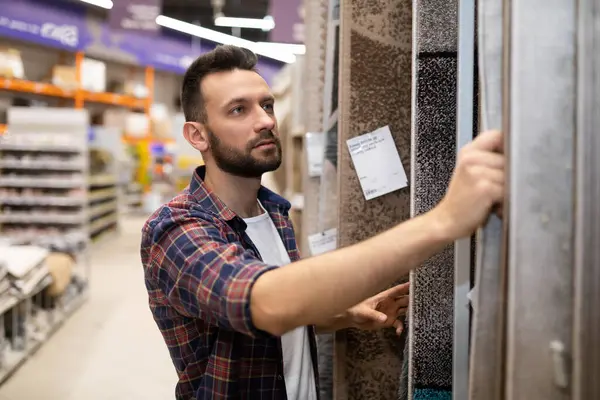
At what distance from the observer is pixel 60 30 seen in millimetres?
10867

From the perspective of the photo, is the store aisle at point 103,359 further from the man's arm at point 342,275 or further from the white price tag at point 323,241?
the man's arm at point 342,275

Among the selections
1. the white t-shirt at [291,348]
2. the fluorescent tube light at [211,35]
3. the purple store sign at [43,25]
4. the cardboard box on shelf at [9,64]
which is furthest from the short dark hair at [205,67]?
the fluorescent tube light at [211,35]

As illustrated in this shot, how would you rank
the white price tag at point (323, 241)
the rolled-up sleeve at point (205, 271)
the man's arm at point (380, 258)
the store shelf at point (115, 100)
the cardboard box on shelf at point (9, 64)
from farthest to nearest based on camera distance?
the store shelf at point (115, 100) < the cardboard box on shelf at point (9, 64) < the white price tag at point (323, 241) < the rolled-up sleeve at point (205, 271) < the man's arm at point (380, 258)

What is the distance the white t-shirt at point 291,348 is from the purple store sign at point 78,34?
6.70m

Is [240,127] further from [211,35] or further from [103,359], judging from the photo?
[211,35]

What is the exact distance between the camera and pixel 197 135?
1.67 metres

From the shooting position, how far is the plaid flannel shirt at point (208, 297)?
1094mm

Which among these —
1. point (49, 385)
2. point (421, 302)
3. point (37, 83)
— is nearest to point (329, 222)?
point (421, 302)

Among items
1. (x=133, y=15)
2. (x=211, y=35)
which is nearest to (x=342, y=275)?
(x=133, y=15)

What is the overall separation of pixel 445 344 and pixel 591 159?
69 cm

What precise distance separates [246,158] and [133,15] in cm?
692

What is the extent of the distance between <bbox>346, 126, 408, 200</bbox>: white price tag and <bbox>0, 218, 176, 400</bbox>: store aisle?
280 centimetres

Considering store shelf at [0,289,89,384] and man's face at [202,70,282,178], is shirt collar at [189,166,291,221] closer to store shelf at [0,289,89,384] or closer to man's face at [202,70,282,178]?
man's face at [202,70,282,178]

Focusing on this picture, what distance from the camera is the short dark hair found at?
1634mm
